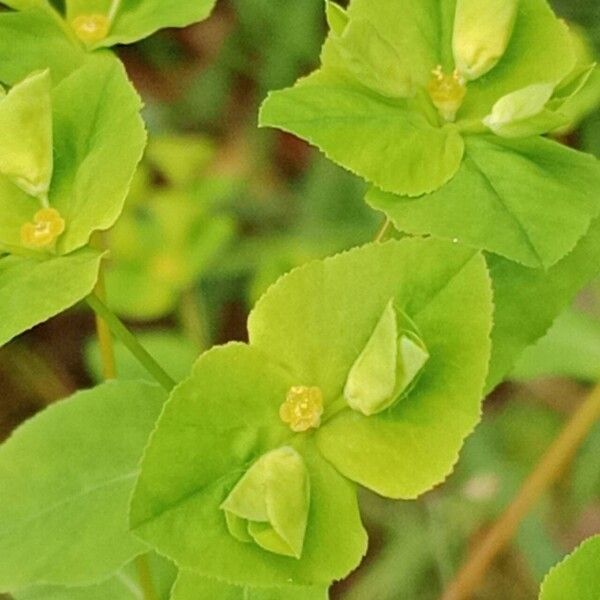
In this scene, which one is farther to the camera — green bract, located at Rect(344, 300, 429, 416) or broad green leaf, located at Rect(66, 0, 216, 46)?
broad green leaf, located at Rect(66, 0, 216, 46)

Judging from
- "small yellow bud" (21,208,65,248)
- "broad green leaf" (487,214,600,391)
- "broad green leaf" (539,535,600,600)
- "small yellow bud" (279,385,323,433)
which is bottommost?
"broad green leaf" (539,535,600,600)

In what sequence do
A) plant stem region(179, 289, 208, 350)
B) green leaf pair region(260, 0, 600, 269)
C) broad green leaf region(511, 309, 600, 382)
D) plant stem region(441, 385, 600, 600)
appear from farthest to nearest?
1. plant stem region(179, 289, 208, 350)
2. broad green leaf region(511, 309, 600, 382)
3. plant stem region(441, 385, 600, 600)
4. green leaf pair region(260, 0, 600, 269)

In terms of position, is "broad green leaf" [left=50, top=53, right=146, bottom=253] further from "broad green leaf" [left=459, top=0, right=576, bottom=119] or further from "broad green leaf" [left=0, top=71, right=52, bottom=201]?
"broad green leaf" [left=459, top=0, right=576, bottom=119]

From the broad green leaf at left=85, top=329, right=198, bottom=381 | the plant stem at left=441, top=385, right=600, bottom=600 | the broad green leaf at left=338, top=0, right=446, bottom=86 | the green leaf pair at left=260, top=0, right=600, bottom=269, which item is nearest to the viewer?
the green leaf pair at left=260, top=0, right=600, bottom=269

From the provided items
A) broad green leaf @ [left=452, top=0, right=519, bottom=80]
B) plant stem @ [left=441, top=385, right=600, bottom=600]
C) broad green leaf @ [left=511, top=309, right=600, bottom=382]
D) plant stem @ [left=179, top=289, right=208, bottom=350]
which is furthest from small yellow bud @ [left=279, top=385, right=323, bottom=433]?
plant stem @ [left=179, top=289, right=208, bottom=350]

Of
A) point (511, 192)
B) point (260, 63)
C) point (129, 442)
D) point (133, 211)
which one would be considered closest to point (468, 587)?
point (129, 442)

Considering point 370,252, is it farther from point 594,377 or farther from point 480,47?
point 594,377

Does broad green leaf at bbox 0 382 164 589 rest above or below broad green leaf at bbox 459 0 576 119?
below

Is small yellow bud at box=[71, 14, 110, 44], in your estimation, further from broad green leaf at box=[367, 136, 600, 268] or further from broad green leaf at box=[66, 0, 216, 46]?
broad green leaf at box=[367, 136, 600, 268]
